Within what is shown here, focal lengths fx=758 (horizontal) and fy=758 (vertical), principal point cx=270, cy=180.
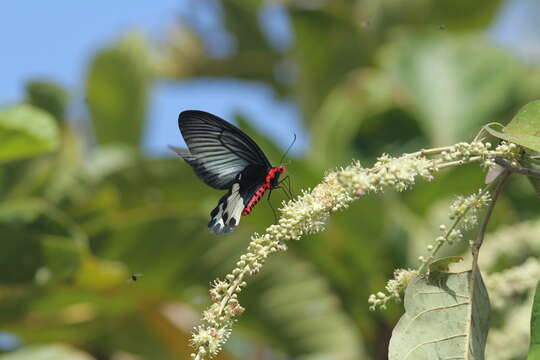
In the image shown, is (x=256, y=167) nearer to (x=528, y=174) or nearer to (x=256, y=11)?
(x=528, y=174)

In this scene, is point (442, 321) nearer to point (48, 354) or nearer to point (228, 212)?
point (228, 212)

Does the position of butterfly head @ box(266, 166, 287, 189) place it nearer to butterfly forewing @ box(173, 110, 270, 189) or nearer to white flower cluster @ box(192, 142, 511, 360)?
butterfly forewing @ box(173, 110, 270, 189)

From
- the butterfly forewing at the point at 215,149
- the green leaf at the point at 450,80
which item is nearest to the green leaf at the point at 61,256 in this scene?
the butterfly forewing at the point at 215,149

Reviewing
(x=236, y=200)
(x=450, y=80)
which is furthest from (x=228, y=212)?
(x=450, y=80)

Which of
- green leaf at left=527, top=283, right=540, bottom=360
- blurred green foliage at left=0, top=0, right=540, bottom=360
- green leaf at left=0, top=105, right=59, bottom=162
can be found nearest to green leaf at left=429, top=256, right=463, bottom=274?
green leaf at left=527, top=283, right=540, bottom=360

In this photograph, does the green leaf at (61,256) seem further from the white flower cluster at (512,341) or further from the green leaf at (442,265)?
the green leaf at (442,265)

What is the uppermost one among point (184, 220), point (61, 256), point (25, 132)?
point (184, 220)
